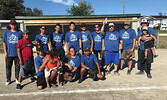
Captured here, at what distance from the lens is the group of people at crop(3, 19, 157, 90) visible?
3662 mm

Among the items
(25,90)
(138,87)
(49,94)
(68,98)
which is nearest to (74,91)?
(68,98)

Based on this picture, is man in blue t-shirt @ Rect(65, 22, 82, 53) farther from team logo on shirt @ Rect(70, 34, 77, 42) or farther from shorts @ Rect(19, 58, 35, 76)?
shorts @ Rect(19, 58, 35, 76)

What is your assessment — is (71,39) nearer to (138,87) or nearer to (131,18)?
(138,87)

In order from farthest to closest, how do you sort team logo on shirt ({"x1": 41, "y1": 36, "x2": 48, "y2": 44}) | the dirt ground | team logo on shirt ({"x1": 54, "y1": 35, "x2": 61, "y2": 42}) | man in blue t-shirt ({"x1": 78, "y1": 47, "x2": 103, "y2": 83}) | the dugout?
1. the dugout
2. team logo on shirt ({"x1": 54, "y1": 35, "x2": 61, "y2": 42})
3. team logo on shirt ({"x1": 41, "y1": 36, "x2": 48, "y2": 44})
4. man in blue t-shirt ({"x1": 78, "y1": 47, "x2": 103, "y2": 83})
5. the dirt ground

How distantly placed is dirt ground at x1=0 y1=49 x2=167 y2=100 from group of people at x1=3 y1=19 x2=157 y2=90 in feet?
0.76

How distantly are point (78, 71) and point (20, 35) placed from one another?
6.81 feet

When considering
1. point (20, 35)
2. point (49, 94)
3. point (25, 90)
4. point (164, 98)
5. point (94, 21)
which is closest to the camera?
point (164, 98)

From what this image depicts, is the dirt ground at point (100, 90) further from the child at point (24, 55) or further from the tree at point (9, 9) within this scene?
the tree at point (9, 9)

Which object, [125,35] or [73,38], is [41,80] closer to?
[73,38]

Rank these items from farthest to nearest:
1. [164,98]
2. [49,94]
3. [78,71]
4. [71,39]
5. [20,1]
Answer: [20,1] → [71,39] → [78,71] → [49,94] → [164,98]

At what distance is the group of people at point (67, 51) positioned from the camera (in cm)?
366

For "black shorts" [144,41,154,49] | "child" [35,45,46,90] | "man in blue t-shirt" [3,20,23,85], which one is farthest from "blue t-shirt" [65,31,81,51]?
"black shorts" [144,41,154,49]

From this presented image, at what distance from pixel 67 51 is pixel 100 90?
1.76m

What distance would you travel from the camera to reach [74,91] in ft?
11.3
